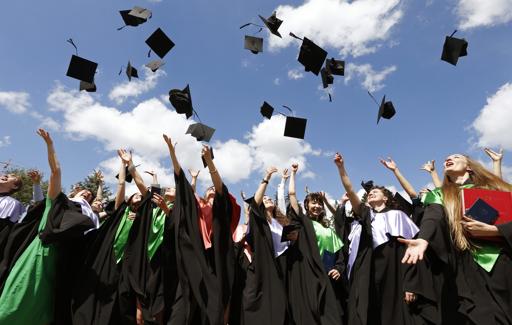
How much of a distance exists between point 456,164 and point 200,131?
125 inches

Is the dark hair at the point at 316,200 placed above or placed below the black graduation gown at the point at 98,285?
above

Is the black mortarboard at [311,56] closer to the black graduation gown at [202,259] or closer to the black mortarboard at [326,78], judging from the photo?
the black mortarboard at [326,78]

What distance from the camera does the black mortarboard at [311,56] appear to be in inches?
223

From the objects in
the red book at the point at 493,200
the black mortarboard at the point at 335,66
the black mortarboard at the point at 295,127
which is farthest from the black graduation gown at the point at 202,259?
the black mortarboard at the point at 335,66

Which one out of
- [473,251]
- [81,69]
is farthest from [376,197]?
[81,69]

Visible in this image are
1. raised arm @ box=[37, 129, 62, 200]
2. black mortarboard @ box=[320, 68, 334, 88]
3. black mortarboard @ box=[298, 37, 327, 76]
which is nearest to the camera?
raised arm @ box=[37, 129, 62, 200]

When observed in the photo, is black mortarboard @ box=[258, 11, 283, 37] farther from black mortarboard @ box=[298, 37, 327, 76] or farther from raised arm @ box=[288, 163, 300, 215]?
raised arm @ box=[288, 163, 300, 215]

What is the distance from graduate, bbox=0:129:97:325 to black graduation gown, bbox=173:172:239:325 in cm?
92

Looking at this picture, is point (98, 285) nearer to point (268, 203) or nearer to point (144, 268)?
point (144, 268)

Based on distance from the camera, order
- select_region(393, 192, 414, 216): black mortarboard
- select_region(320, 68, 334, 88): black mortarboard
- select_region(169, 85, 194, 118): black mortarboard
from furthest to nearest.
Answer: select_region(320, 68, 334, 88): black mortarboard
select_region(169, 85, 194, 118): black mortarboard
select_region(393, 192, 414, 216): black mortarboard

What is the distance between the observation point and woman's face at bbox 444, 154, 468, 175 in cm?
359

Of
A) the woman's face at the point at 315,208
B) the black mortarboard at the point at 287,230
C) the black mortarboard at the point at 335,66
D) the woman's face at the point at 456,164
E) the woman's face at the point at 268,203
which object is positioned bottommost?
the black mortarboard at the point at 287,230

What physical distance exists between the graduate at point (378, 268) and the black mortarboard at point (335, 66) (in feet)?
7.87

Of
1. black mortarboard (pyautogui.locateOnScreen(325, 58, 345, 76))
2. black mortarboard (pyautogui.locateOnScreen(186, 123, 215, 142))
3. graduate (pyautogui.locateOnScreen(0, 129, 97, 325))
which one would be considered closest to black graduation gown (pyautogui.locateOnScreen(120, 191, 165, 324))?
graduate (pyautogui.locateOnScreen(0, 129, 97, 325))
